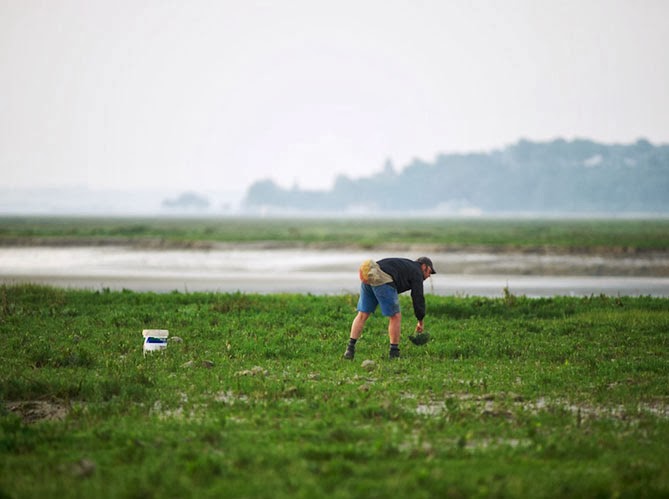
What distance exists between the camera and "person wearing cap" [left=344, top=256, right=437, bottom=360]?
1264 centimetres

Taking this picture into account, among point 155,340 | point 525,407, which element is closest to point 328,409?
point 525,407

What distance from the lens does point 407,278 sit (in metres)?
12.8

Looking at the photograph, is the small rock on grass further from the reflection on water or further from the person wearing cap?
the reflection on water

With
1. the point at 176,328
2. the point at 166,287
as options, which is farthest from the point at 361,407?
the point at 166,287

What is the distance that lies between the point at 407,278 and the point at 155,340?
501cm

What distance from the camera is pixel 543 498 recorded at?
671 cm

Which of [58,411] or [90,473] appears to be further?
[58,411]

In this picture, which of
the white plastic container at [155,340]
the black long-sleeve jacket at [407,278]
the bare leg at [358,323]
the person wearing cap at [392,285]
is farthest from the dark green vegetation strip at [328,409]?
the black long-sleeve jacket at [407,278]

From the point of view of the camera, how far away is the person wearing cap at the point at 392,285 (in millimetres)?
12641

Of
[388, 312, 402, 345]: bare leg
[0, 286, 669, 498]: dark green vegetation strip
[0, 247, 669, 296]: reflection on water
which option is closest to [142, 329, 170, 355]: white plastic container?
[0, 286, 669, 498]: dark green vegetation strip

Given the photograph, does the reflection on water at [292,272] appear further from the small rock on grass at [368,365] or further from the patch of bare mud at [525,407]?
the patch of bare mud at [525,407]

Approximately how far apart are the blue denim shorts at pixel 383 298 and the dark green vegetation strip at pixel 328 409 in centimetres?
95

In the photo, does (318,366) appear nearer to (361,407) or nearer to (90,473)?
(361,407)

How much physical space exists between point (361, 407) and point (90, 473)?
11.9ft
